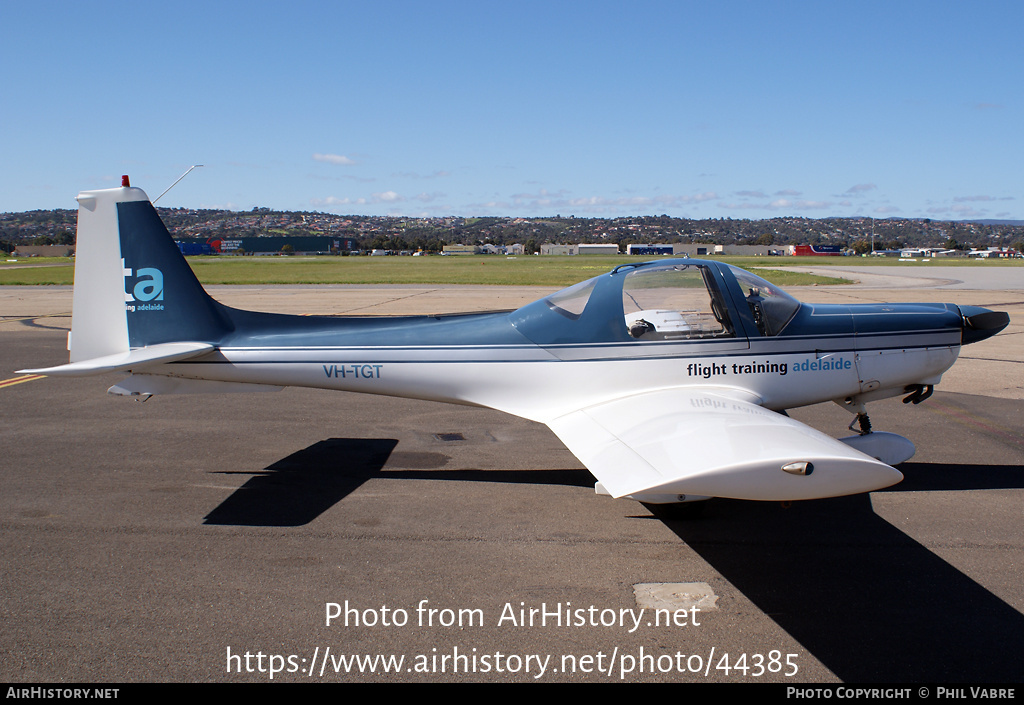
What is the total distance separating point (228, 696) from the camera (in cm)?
340

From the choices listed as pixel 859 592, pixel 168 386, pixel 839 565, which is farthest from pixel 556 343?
pixel 168 386

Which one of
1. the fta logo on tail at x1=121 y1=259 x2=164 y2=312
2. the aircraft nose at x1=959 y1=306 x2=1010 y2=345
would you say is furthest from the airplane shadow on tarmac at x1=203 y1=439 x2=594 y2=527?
the aircraft nose at x1=959 y1=306 x2=1010 y2=345

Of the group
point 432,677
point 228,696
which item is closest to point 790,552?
point 432,677

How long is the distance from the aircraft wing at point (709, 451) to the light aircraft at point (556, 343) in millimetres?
193

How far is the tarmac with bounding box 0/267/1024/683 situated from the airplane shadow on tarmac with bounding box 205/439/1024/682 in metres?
0.02

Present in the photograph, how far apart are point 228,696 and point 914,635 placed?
3.72 m

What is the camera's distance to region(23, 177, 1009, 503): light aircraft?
20.4 feet

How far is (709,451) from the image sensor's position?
14.1 ft

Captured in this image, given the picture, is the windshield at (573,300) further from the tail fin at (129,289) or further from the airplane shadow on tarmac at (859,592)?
the tail fin at (129,289)

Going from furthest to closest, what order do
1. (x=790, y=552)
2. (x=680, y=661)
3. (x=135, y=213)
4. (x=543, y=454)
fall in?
1. (x=543, y=454)
2. (x=135, y=213)
3. (x=790, y=552)
4. (x=680, y=661)

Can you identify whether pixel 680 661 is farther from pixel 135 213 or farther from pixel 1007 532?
pixel 135 213

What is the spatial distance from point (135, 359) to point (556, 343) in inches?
145

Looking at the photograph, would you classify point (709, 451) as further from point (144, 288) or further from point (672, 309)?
point (144, 288)

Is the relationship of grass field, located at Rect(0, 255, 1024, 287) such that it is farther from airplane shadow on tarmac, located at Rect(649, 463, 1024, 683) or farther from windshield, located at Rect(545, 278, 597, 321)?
airplane shadow on tarmac, located at Rect(649, 463, 1024, 683)
